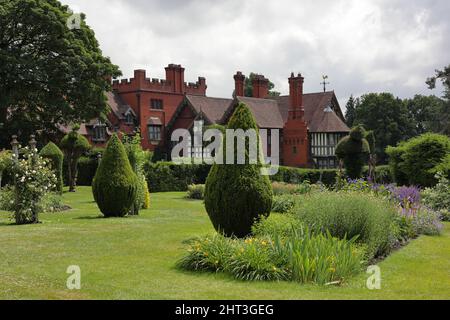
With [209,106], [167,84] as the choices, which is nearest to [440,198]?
[209,106]

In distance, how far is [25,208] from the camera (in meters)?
16.1

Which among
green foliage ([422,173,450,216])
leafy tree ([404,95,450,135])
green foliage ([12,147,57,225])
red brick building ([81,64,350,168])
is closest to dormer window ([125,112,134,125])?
red brick building ([81,64,350,168])

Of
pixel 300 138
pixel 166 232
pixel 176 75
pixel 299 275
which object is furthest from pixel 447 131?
pixel 299 275

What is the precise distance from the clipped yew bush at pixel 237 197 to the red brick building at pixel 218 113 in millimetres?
38330

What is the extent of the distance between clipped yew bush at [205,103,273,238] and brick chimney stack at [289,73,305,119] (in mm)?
40452

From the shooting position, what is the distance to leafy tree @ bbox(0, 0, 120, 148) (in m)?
30.5

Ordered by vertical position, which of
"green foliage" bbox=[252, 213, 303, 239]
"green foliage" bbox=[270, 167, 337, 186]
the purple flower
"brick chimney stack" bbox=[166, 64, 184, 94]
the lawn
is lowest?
the lawn

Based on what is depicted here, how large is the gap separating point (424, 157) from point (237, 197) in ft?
52.6

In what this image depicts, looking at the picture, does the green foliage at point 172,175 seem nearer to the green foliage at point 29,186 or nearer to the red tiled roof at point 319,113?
the green foliage at point 29,186

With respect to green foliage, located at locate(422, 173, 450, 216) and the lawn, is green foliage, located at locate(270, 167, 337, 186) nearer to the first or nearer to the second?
green foliage, located at locate(422, 173, 450, 216)

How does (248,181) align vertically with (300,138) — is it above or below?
below

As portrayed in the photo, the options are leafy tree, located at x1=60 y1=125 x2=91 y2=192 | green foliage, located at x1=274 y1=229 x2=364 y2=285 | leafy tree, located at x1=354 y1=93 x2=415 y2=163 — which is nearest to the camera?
green foliage, located at x1=274 y1=229 x2=364 y2=285

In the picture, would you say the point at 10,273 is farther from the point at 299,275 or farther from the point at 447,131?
the point at 447,131

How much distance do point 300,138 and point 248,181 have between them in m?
41.3
